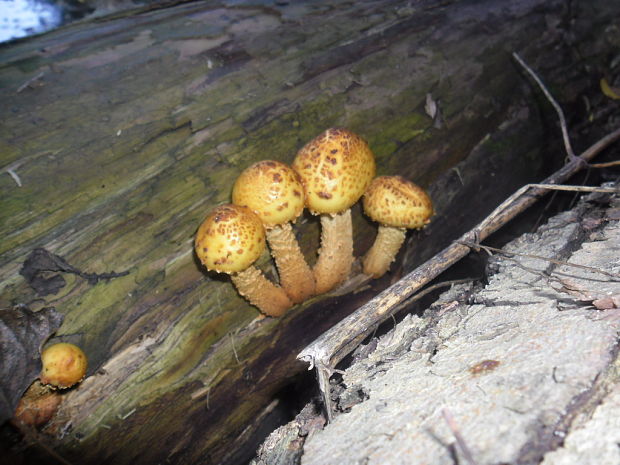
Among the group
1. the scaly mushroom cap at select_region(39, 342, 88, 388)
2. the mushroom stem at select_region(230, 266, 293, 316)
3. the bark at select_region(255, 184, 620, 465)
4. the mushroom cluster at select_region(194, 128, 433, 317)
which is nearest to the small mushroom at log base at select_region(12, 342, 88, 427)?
the scaly mushroom cap at select_region(39, 342, 88, 388)

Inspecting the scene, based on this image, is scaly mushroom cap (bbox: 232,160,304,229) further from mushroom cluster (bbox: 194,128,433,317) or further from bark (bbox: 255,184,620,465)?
bark (bbox: 255,184,620,465)

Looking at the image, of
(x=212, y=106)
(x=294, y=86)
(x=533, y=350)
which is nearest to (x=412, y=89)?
(x=294, y=86)

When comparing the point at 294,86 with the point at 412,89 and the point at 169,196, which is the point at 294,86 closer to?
the point at 412,89

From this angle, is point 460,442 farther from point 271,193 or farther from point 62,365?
point 62,365

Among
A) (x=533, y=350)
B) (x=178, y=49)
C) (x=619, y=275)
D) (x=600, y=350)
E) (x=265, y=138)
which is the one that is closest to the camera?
(x=600, y=350)

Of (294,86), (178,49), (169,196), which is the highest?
(178,49)

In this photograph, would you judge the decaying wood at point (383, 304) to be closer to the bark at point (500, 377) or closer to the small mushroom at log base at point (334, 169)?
the bark at point (500, 377)
